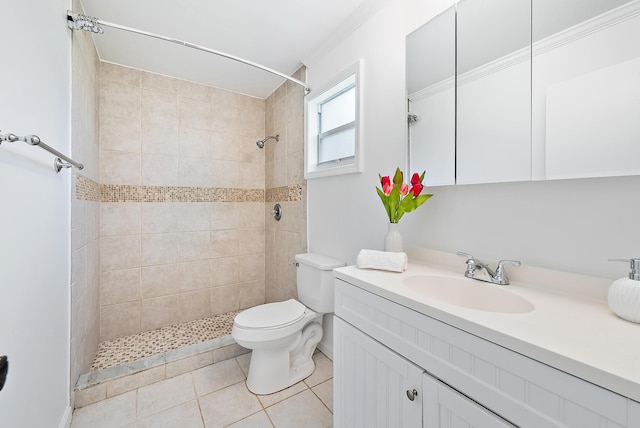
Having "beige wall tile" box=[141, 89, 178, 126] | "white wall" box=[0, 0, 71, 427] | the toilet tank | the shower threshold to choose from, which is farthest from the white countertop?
"beige wall tile" box=[141, 89, 178, 126]

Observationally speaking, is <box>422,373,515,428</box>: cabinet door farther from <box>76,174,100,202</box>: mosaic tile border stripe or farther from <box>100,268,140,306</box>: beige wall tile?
<box>100,268,140,306</box>: beige wall tile

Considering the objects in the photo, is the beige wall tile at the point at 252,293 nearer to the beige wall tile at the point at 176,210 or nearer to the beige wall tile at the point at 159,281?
the beige wall tile at the point at 176,210

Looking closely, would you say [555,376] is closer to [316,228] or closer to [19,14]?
[316,228]

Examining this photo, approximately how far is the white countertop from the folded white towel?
62 mm

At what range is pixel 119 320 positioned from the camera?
2.18 m

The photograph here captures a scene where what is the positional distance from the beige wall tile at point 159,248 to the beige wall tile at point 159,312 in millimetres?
346

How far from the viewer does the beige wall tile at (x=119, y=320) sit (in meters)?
2.13

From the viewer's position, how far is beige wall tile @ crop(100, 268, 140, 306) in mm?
2127

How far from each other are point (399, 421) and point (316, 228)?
1.37 meters

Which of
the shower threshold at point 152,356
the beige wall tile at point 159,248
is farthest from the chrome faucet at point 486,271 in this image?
the beige wall tile at point 159,248

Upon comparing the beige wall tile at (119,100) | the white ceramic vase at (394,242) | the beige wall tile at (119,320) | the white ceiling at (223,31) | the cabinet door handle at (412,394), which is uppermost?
the white ceiling at (223,31)

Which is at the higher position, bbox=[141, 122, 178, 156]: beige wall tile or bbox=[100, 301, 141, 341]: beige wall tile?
bbox=[141, 122, 178, 156]: beige wall tile

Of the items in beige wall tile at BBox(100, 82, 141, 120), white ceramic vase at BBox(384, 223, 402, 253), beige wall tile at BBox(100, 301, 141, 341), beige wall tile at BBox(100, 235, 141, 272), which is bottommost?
beige wall tile at BBox(100, 301, 141, 341)

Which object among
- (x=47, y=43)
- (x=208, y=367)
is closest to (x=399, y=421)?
(x=208, y=367)
